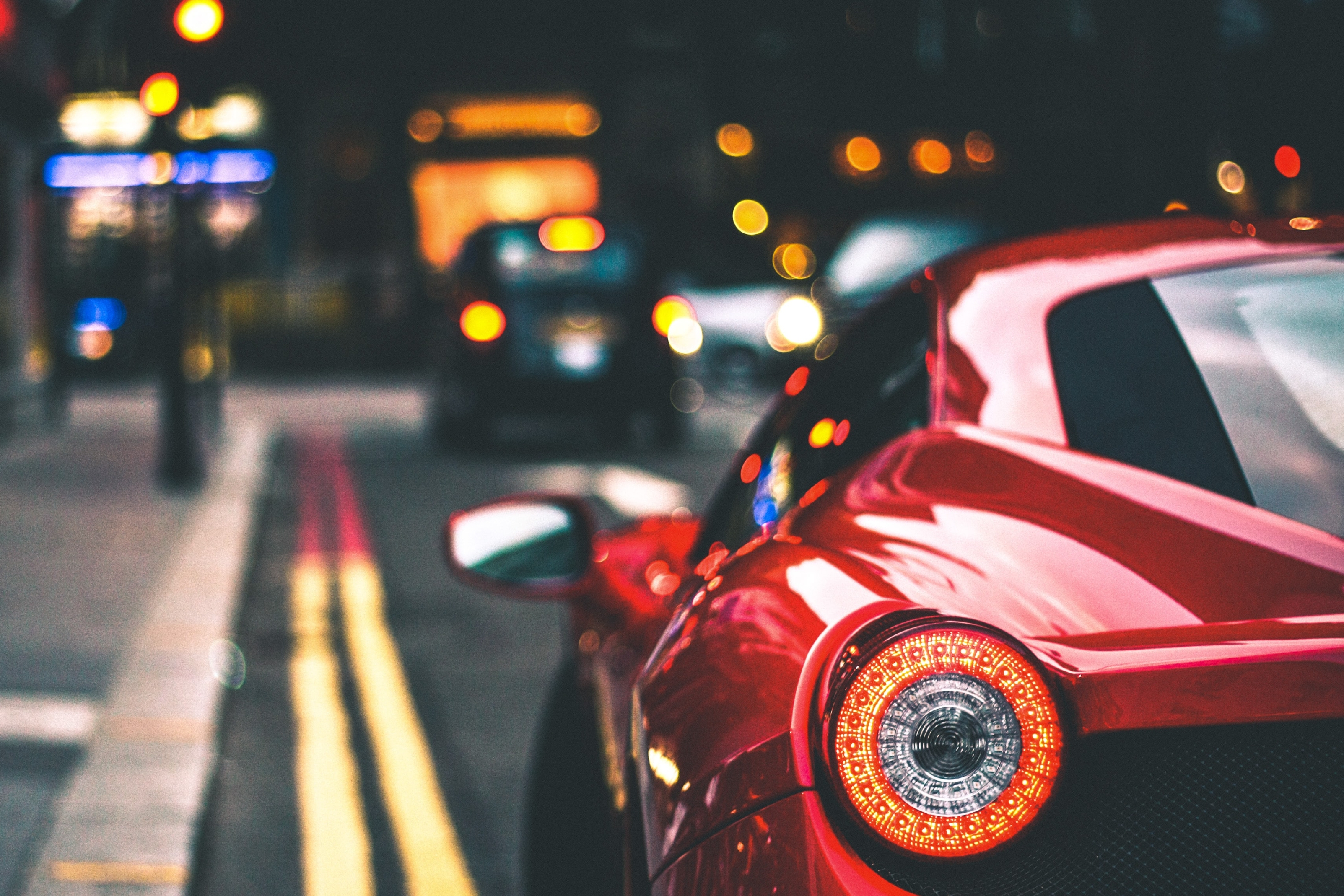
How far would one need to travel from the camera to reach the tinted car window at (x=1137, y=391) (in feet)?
6.16

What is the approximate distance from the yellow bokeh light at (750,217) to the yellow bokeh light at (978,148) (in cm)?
429

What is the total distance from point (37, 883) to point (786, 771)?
2.77 m

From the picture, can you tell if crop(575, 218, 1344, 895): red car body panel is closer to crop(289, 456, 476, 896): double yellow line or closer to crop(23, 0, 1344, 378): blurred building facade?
crop(289, 456, 476, 896): double yellow line

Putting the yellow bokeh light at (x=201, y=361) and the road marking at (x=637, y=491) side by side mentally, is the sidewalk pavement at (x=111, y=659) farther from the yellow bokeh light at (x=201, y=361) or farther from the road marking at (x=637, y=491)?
the yellow bokeh light at (x=201, y=361)

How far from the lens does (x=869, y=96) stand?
34.5 metres

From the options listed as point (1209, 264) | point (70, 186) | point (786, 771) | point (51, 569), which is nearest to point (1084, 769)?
point (786, 771)

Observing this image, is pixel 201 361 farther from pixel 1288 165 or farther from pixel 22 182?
pixel 1288 165

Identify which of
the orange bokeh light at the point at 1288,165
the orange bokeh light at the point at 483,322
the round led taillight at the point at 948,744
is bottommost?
the orange bokeh light at the point at 483,322

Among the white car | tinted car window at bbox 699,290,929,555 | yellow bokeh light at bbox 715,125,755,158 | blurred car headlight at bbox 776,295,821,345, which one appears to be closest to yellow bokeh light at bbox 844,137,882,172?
yellow bokeh light at bbox 715,125,755,158

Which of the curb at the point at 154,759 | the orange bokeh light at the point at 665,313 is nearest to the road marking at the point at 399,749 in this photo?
the curb at the point at 154,759

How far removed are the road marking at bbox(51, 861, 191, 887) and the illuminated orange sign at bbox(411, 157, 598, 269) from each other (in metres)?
29.2

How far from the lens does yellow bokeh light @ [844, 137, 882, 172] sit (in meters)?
34.4

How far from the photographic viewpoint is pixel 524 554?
294 cm

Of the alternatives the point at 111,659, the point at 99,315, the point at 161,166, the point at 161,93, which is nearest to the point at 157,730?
the point at 111,659
